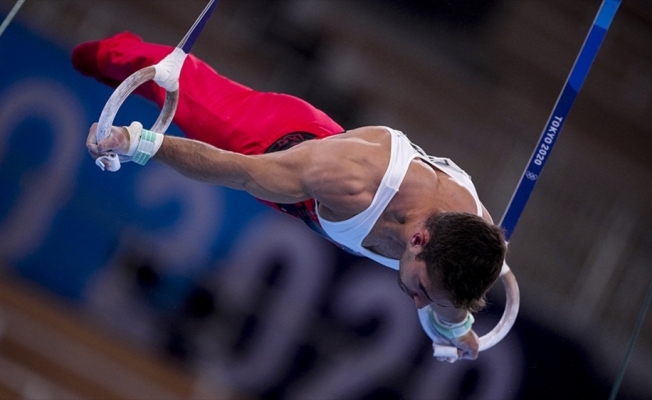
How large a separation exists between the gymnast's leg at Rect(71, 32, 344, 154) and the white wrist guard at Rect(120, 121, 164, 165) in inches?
18.6

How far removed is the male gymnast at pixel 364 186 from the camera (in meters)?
1.63

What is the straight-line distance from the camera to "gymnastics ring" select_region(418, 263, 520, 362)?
84.7 inches

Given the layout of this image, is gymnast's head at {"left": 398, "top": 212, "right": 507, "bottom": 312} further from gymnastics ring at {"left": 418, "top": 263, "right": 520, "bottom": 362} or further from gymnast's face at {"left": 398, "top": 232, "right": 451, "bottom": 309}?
gymnastics ring at {"left": 418, "top": 263, "right": 520, "bottom": 362}

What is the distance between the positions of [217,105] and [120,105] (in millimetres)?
475

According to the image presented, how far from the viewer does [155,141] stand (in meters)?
1.67

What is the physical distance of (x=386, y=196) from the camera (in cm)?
179

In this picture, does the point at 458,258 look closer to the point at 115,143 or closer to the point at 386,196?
the point at 386,196

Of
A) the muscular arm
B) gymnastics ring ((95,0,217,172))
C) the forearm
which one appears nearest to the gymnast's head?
the muscular arm

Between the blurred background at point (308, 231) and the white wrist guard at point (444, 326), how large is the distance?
1.62ft

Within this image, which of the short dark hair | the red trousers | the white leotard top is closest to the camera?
the short dark hair

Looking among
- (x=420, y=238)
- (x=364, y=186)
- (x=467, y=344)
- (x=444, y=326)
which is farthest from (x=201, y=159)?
(x=467, y=344)

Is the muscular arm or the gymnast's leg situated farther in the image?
the gymnast's leg

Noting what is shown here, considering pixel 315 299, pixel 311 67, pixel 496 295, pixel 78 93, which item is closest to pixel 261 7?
pixel 311 67

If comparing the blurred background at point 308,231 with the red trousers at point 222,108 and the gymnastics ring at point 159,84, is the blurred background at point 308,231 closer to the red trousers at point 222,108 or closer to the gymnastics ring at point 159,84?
the red trousers at point 222,108
